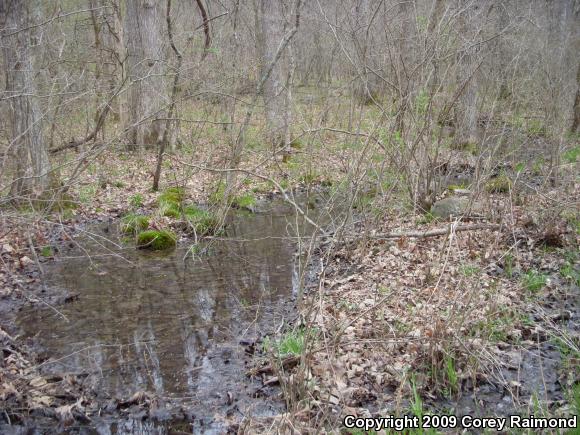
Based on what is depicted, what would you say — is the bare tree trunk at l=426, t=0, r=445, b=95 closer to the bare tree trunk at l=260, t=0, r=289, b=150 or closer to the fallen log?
the fallen log

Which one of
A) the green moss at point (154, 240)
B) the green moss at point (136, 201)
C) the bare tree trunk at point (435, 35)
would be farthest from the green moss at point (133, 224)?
the bare tree trunk at point (435, 35)

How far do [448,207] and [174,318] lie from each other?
459 cm

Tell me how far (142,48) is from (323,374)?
11.3 m

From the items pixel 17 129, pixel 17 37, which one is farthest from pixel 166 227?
pixel 17 37

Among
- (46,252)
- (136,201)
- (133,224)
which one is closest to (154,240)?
(133,224)

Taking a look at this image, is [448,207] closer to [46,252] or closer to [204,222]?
[204,222]

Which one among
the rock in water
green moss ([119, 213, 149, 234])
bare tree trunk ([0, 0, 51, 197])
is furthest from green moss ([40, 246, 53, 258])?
the rock in water

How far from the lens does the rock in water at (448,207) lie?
7973 mm

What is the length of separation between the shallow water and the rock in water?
93.8 inches

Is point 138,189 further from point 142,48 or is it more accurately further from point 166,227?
point 142,48

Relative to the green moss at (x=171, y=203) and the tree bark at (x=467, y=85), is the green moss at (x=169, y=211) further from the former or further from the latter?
the tree bark at (x=467, y=85)

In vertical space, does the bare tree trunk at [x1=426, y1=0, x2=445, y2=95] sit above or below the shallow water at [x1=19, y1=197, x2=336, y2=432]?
above

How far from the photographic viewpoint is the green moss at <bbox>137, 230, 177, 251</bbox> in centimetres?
838

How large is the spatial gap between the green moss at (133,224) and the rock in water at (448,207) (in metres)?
4.83
